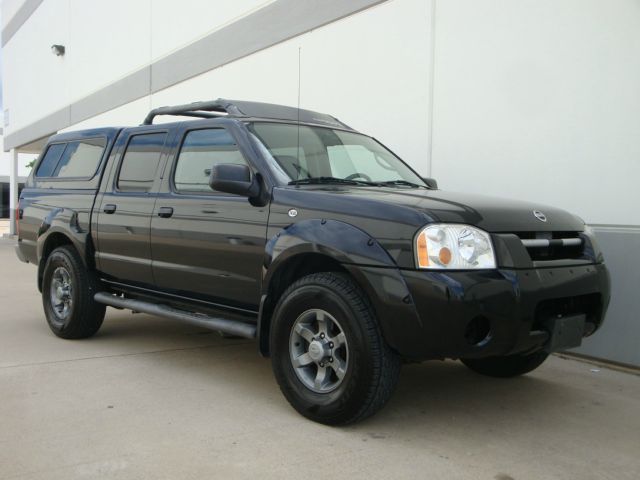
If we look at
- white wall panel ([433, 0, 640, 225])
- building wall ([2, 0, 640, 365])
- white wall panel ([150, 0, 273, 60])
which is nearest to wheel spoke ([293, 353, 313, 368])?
building wall ([2, 0, 640, 365])

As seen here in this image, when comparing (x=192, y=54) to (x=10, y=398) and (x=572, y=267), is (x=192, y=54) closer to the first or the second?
(x=10, y=398)

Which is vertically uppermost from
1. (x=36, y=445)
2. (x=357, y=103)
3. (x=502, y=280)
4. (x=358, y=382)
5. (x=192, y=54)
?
(x=192, y=54)

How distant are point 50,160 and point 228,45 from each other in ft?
15.9

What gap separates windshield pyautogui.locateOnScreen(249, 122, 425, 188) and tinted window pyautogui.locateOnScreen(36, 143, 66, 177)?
2.84 metres

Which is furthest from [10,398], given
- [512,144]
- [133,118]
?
[133,118]

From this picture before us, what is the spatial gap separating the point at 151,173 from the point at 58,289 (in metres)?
1.68

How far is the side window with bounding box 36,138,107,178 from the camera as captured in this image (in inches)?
231

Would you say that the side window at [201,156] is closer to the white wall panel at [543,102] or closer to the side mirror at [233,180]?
the side mirror at [233,180]

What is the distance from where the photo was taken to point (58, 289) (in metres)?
5.98

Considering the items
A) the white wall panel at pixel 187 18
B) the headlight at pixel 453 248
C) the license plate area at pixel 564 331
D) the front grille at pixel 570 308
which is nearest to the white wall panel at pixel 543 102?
the front grille at pixel 570 308

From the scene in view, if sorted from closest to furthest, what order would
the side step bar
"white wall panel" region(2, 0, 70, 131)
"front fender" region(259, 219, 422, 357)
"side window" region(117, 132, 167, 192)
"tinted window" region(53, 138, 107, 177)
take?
"front fender" region(259, 219, 422, 357), the side step bar, "side window" region(117, 132, 167, 192), "tinted window" region(53, 138, 107, 177), "white wall panel" region(2, 0, 70, 131)

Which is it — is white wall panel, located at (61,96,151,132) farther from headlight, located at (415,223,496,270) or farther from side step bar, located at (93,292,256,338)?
headlight, located at (415,223,496,270)

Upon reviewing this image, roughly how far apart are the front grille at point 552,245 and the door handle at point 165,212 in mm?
2497

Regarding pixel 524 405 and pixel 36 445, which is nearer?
pixel 36 445
